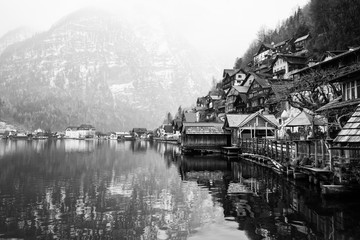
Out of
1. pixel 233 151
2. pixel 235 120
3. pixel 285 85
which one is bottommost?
pixel 233 151

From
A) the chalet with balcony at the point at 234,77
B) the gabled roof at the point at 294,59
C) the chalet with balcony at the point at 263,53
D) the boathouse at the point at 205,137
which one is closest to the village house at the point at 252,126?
the boathouse at the point at 205,137

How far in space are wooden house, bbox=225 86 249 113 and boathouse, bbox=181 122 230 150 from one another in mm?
20635

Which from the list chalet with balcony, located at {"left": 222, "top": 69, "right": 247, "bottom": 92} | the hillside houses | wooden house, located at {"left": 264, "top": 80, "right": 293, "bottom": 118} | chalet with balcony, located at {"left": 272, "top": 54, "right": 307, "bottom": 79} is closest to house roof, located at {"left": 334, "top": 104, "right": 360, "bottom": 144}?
the hillside houses

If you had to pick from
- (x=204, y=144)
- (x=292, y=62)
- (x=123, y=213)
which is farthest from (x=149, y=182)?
(x=292, y=62)

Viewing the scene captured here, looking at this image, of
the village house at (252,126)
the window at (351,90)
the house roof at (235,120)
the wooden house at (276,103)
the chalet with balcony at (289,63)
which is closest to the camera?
the window at (351,90)

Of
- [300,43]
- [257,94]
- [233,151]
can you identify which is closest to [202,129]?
[233,151]

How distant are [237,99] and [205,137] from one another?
83.5 ft

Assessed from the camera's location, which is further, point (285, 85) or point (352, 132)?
point (285, 85)

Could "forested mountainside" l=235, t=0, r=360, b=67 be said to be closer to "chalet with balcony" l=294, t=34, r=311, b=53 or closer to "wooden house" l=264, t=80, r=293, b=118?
"chalet with balcony" l=294, t=34, r=311, b=53

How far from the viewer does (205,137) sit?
224 ft

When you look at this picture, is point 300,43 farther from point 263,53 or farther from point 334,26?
point 334,26

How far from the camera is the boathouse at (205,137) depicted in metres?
67.6

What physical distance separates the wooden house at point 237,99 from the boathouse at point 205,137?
20635 mm

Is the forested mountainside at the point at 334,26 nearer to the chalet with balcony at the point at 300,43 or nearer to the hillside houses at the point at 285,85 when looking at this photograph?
the hillside houses at the point at 285,85
